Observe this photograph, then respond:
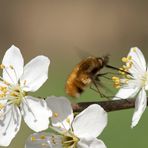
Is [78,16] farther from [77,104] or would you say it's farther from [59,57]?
[77,104]

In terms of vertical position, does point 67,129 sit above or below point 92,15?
above

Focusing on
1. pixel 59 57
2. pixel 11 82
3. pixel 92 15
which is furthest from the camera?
pixel 92 15

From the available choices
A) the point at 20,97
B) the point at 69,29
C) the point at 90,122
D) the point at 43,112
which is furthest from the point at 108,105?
the point at 69,29

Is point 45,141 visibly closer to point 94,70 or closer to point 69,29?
point 94,70

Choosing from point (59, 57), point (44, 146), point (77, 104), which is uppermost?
point (77, 104)

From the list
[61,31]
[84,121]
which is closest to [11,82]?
[84,121]

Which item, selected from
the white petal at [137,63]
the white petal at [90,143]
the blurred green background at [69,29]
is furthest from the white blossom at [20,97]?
the blurred green background at [69,29]
